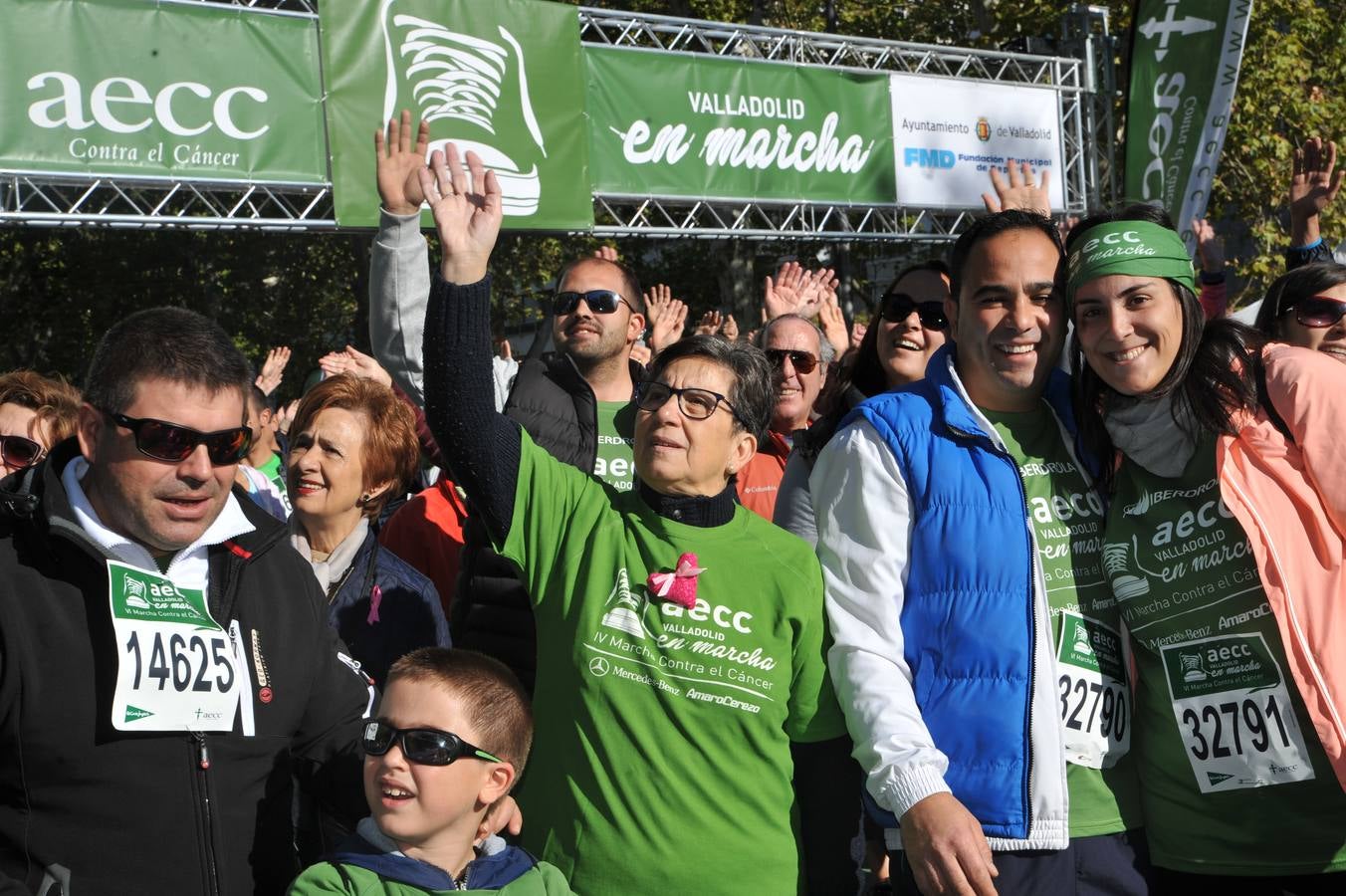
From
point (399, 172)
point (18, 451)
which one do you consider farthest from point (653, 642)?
point (18, 451)

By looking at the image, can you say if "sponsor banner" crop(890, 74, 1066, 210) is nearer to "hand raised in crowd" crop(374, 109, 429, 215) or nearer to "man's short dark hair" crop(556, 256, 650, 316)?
"man's short dark hair" crop(556, 256, 650, 316)

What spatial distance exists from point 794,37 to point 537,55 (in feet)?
8.86

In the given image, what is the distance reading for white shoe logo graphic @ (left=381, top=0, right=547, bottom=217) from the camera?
8477mm

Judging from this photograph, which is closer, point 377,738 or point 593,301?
point 377,738

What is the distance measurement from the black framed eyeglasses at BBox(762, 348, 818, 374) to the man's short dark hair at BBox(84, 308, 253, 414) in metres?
2.70

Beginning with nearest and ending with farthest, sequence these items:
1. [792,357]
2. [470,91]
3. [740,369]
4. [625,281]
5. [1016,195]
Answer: [740,369] → [1016,195] → [625,281] → [792,357] → [470,91]

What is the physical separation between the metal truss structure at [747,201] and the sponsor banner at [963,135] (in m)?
0.19

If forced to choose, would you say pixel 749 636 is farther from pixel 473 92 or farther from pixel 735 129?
pixel 735 129

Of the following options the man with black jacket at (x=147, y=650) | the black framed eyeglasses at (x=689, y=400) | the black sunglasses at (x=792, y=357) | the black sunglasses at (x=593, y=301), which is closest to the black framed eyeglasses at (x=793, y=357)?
the black sunglasses at (x=792, y=357)

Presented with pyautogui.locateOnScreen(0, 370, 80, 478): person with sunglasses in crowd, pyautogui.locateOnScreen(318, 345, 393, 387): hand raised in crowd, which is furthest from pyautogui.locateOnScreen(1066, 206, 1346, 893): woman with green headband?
pyautogui.locateOnScreen(0, 370, 80, 478): person with sunglasses in crowd

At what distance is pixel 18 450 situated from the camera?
3.73 metres

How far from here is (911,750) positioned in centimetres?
231

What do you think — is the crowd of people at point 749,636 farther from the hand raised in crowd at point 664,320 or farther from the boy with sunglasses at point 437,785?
the hand raised in crowd at point 664,320

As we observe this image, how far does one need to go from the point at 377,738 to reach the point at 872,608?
3.22 feet
